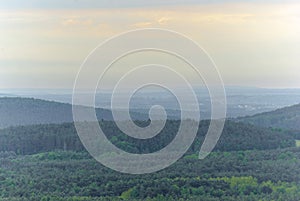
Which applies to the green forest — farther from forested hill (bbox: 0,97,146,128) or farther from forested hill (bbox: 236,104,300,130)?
forested hill (bbox: 0,97,146,128)

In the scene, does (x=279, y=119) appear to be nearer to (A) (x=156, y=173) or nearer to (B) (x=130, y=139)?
(B) (x=130, y=139)

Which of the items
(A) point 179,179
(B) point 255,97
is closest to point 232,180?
(A) point 179,179

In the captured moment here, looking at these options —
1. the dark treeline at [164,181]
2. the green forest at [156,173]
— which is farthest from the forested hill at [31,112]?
the dark treeline at [164,181]

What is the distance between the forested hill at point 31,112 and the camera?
1208 inches

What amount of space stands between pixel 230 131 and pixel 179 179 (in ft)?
23.0

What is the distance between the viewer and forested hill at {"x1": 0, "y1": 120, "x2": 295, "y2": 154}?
2277 cm

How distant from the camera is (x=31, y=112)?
33.1 meters

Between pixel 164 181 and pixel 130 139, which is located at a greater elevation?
pixel 130 139

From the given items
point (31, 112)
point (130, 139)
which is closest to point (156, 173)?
point (130, 139)

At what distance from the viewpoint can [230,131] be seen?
25.7 m

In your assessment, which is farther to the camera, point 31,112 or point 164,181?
point 31,112

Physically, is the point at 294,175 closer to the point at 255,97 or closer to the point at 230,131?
the point at 230,131

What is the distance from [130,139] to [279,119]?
10.4 m

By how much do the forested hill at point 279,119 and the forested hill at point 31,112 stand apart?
7.28 m
